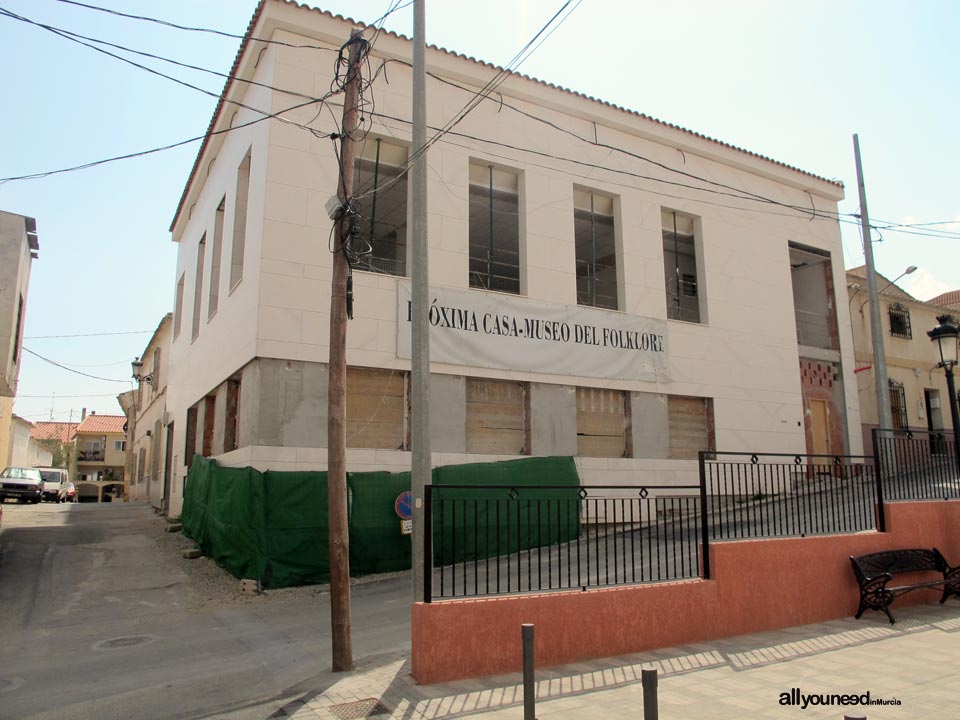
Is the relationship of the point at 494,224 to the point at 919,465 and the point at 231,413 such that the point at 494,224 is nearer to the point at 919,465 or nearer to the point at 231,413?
the point at 231,413

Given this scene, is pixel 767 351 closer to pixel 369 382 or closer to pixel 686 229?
pixel 686 229

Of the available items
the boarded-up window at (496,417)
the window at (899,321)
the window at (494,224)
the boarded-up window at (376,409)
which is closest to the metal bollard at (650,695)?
the boarded-up window at (376,409)

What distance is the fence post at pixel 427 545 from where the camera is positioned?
664 cm

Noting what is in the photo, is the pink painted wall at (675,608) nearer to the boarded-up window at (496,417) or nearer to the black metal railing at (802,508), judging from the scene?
the black metal railing at (802,508)

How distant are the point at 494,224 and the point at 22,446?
45.3 metres

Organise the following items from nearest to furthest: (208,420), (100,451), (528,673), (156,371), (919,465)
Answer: (528,673), (919,465), (208,420), (156,371), (100,451)

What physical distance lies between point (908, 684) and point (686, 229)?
1433 centimetres

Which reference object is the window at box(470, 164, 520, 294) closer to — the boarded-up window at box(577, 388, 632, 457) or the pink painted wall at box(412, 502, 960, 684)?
the boarded-up window at box(577, 388, 632, 457)

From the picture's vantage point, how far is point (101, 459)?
62.7 m

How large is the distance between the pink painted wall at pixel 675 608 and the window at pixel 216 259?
13460mm

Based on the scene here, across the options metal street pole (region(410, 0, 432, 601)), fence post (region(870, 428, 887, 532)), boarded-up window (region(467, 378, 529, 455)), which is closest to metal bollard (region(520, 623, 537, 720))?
A: metal street pole (region(410, 0, 432, 601))

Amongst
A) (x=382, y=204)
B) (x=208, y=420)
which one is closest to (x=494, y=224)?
(x=382, y=204)

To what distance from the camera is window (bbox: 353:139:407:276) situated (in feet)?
47.5

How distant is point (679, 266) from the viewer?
754 inches
